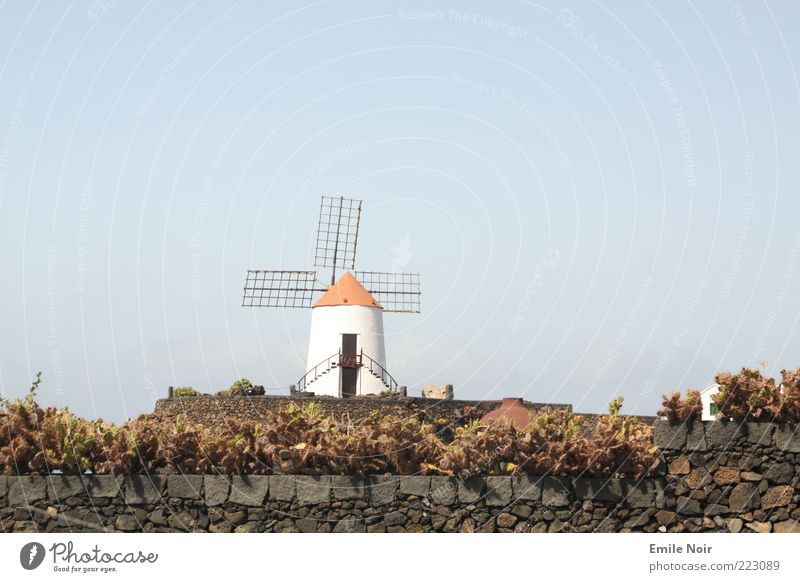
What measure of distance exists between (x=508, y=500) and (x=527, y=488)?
0.32 m

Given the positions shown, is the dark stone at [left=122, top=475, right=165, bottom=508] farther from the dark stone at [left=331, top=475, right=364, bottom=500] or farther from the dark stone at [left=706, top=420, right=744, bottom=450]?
the dark stone at [left=706, top=420, right=744, bottom=450]

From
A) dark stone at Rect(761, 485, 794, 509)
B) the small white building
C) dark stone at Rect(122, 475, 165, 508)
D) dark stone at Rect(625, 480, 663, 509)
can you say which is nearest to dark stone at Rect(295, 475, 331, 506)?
dark stone at Rect(122, 475, 165, 508)

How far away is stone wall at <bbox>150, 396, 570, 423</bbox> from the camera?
125 ft

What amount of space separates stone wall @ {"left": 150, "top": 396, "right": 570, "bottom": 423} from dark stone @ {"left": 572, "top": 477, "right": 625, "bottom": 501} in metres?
22.0

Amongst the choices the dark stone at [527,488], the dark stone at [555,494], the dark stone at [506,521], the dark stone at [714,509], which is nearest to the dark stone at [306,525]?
the dark stone at [506,521]

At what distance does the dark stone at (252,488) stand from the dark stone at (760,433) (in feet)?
21.9

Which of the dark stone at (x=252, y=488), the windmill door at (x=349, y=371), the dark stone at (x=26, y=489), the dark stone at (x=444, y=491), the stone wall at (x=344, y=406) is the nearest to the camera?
the dark stone at (x=444, y=491)

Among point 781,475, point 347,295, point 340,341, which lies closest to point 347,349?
point 340,341

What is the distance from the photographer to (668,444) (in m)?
15.9

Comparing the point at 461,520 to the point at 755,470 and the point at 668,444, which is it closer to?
the point at 668,444

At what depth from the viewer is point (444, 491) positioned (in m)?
15.8

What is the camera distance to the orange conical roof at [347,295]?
43062 mm

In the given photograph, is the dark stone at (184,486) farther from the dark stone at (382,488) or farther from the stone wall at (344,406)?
the stone wall at (344,406)
